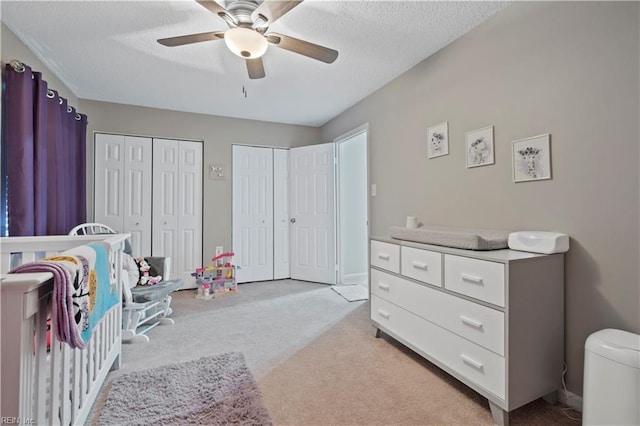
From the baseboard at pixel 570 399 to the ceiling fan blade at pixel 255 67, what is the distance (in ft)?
9.01

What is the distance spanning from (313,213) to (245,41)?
2662 mm

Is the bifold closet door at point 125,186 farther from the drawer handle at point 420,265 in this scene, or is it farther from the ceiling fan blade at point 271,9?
the drawer handle at point 420,265

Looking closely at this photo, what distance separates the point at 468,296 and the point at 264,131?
11.7 ft

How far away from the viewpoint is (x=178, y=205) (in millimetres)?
3797

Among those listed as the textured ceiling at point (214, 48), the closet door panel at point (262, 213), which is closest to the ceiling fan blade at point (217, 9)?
the textured ceiling at point (214, 48)

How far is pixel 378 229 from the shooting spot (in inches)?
127

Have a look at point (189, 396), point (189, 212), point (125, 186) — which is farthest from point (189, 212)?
point (189, 396)

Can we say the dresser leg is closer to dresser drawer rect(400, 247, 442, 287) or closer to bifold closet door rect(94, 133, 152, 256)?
dresser drawer rect(400, 247, 442, 287)

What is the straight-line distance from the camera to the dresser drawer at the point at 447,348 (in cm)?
141

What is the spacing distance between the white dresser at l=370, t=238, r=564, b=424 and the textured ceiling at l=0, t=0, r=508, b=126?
1.58 m

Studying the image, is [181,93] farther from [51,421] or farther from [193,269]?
[51,421]

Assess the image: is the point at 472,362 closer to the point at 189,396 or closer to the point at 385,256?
the point at 385,256

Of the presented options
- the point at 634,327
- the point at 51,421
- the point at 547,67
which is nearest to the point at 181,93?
the point at 51,421

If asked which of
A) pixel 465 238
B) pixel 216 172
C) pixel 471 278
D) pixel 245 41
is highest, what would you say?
pixel 245 41
